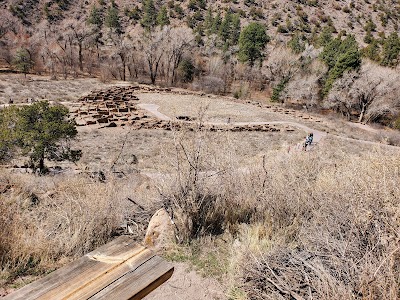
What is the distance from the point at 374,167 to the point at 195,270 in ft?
10.4

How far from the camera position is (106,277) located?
6.53ft

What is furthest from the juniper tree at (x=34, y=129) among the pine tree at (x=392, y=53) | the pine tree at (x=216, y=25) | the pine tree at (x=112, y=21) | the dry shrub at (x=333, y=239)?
the pine tree at (x=112, y=21)

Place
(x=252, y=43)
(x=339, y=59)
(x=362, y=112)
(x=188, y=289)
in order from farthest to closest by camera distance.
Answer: (x=252, y=43)
(x=339, y=59)
(x=362, y=112)
(x=188, y=289)

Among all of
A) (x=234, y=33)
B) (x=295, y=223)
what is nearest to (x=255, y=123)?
(x=295, y=223)

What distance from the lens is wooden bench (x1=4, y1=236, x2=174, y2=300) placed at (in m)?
1.83

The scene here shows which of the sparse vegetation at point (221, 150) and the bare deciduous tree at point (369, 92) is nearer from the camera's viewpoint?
the sparse vegetation at point (221, 150)

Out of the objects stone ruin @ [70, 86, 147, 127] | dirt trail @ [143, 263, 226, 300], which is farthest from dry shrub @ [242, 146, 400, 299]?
stone ruin @ [70, 86, 147, 127]

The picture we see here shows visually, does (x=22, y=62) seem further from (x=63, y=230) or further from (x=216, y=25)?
(x=63, y=230)

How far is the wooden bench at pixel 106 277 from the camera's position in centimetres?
183

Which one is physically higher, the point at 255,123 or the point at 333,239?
the point at 333,239

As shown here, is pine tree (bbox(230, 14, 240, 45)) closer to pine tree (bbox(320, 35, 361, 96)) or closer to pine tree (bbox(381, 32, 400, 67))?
pine tree (bbox(320, 35, 361, 96))

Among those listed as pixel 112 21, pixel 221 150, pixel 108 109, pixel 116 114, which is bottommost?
pixel 116 114

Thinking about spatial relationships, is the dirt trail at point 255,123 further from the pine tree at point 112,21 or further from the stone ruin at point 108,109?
the pine tree at point 112,21

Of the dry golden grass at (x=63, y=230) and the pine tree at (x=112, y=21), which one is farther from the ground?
the pine tree at (x=112, y=21)
